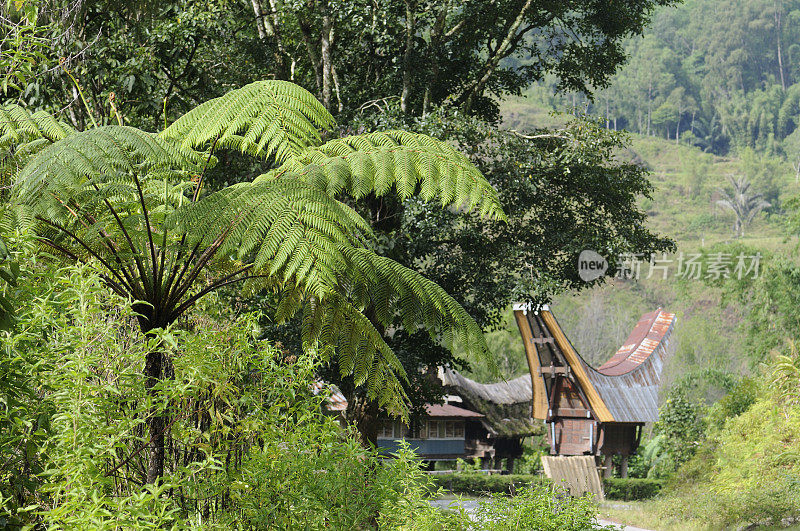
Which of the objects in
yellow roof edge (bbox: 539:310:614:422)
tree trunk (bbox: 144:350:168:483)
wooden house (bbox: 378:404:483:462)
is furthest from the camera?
wooden house (bbox: 378:404:483:462)

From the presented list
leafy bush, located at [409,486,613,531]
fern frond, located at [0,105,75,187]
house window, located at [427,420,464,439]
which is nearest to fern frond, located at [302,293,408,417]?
leafy bush, located at [409,486,613,531]

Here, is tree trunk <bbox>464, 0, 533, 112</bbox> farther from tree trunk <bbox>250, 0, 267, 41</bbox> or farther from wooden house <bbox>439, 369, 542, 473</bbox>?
wooden house <bbox>439, 369, 542, 473</bbox>

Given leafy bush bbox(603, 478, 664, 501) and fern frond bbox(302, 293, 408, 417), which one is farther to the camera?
leafy bush bbox(603, 478, 664, 501)

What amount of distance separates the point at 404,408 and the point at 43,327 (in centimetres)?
213

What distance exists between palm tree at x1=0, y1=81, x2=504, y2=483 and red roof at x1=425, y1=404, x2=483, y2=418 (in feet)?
60.2

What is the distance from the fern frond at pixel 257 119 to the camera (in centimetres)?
440

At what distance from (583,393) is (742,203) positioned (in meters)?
58.6

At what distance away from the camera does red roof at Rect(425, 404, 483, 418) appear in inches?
893

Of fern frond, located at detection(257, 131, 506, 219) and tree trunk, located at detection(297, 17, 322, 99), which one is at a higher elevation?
tree trunk, located at detection(297, 17, 322, 99)

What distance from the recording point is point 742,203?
68.7 m

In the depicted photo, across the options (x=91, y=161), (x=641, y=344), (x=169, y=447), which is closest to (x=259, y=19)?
(x=91, y=161)

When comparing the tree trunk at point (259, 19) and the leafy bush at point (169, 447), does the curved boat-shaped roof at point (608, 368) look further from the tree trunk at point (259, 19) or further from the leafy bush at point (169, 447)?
→ the leafy bush at point (169, 447)

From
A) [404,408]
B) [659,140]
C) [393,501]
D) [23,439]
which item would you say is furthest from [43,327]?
[659,140]

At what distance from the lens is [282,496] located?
3.05 metres
